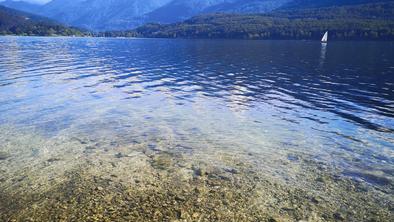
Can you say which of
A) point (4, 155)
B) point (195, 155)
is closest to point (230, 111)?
point (195, 155)

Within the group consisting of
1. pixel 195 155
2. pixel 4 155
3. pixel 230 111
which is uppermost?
pixel 4 155

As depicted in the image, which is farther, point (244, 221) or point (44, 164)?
point (44, 164)

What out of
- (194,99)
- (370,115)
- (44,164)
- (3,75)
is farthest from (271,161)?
(3,75)

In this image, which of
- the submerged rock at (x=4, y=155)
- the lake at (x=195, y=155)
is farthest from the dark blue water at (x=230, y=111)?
the submerged rock at (x=4, y=155)

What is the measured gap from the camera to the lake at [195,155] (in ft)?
49.9

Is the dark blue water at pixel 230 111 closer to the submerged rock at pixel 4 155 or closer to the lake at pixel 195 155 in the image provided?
the lake at pixel 195 155

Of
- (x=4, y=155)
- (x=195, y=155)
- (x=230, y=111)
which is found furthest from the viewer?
(x=230, y=111)

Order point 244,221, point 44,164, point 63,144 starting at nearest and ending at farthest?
point 244,221 < point 44,164 < point 63,144

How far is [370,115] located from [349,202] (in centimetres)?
1921

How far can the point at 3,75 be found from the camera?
189 feet

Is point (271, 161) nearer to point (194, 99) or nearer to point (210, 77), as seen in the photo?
point (194, 99)

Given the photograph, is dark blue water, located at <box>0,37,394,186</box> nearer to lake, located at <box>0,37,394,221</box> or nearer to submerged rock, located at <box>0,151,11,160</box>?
lake, located at <box>0,37,394,221</box>

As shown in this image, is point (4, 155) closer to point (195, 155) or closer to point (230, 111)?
point (195, 155)

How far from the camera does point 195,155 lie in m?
21.8
